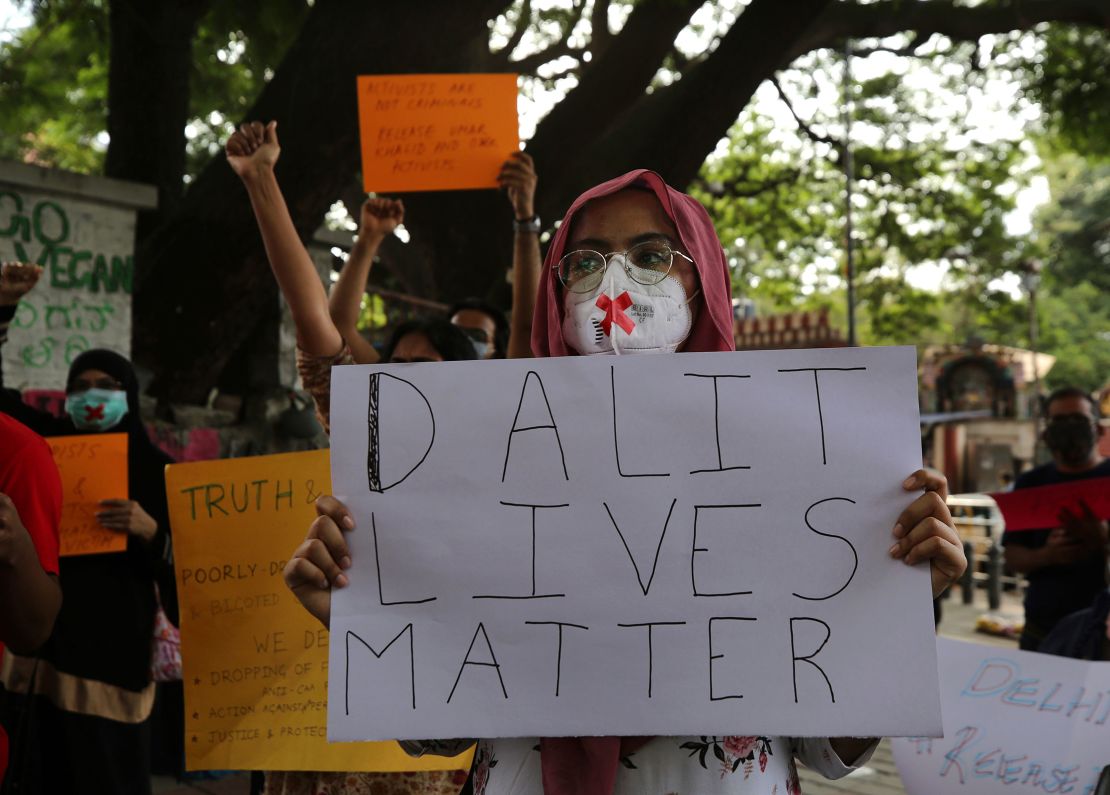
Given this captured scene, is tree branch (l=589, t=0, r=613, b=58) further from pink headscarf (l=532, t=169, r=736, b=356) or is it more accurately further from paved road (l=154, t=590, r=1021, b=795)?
pink headscarf (l=532, t=169, r=736, b=356)

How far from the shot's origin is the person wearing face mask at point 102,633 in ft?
9.83

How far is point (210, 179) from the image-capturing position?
240 inches

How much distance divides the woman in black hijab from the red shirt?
A: 122 centimetres

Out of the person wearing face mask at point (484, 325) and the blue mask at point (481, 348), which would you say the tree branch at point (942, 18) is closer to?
the person wearing face mask at point (484, 325)

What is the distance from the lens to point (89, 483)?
2.96 m

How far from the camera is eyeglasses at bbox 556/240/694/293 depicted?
1.57m

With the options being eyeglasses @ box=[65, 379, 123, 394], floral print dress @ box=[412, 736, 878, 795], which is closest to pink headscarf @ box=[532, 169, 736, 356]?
floral print dress @ box=[412, 736, 878, 795]

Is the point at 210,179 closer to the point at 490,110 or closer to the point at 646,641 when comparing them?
the point at 490,110

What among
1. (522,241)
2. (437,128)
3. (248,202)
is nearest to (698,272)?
(522,241)

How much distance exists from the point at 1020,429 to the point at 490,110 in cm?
3306

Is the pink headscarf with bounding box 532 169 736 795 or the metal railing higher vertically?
the pink headscarf with bounding box 532 169 736 795

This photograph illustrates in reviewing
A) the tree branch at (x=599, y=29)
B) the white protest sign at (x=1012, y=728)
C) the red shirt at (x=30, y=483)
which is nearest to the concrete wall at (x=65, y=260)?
the red shirt at (x=30, y=483)

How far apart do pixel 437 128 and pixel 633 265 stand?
165 centimetres

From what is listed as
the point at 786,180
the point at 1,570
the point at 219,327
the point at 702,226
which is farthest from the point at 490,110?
the point at 786,180
